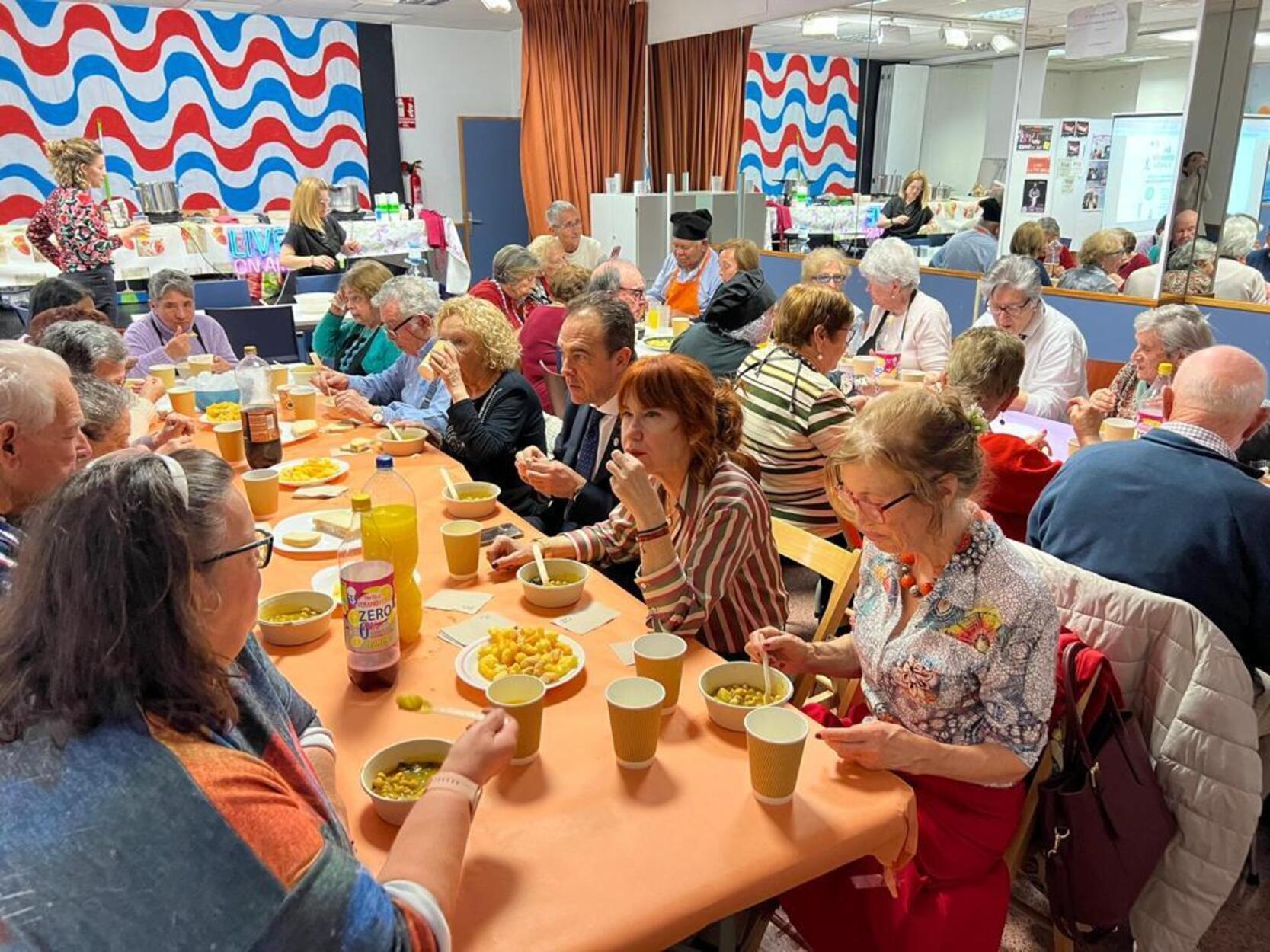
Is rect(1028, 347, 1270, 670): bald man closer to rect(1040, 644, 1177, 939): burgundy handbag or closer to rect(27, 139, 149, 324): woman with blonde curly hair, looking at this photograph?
rect(1040, 644, 1177, 939): burgundy handbag

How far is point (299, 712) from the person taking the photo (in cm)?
133

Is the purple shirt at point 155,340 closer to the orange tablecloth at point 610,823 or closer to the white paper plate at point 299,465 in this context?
the white paper plate at point 299,465

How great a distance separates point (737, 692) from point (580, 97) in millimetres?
7806

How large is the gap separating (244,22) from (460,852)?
31.9ft

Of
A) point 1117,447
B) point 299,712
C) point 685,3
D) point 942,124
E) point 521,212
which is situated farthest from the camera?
point 521,212

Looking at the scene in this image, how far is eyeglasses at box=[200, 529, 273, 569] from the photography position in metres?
0.95

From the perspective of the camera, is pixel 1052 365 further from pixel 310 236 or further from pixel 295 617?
pixel 310 236

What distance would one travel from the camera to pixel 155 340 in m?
4.14

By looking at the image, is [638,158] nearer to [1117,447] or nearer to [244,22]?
[244,22]

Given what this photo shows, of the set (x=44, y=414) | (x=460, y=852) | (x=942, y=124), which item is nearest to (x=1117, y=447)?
(x=460, y=852)

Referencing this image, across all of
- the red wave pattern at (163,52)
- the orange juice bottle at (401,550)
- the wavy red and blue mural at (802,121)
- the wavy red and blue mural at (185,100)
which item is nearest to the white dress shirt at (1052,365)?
the orange juice bottle at (401,550)

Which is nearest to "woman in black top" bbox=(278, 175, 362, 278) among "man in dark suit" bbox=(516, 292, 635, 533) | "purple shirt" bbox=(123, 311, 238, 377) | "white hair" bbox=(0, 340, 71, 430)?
"purple shirt" bbox=(123, 311, 238, 377)

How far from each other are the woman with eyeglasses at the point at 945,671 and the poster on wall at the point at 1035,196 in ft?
15.9

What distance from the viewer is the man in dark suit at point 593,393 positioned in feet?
8.25
